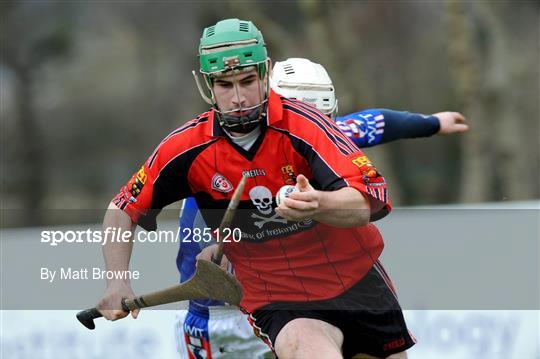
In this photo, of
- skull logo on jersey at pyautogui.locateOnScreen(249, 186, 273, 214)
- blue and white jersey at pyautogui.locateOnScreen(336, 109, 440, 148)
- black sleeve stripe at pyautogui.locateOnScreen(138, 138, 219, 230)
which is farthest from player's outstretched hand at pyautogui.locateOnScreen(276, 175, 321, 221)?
blue and white jersey at pyautogui.locateOnScreen(336, 109, 440, 148)

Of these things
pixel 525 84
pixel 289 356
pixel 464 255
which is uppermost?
pixel 289 356

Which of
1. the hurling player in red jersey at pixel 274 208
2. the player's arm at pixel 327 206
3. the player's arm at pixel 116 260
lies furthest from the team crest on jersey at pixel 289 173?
the player's arm at pixel 116 260

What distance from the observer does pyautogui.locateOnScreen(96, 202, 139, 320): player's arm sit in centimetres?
397

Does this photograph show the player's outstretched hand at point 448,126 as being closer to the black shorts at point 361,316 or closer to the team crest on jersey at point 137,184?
the black shorts at point 361,316

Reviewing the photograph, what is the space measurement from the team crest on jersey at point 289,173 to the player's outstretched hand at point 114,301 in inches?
27.8

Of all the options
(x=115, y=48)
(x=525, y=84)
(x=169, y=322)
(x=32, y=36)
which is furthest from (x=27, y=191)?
(x=169, y=322)

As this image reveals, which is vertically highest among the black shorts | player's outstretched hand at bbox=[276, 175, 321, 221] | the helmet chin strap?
the helmet chin strap

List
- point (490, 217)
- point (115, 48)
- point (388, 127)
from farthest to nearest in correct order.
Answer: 1. point (115, 48)
2. point (490, 217)
3. point (388, 127)

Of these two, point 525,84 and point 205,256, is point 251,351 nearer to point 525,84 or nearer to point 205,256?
point 205,256

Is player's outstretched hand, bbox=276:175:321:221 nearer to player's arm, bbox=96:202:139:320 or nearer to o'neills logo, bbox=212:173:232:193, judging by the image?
o'neills logo, bbox=212:173:232:193

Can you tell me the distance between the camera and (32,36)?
14.9m

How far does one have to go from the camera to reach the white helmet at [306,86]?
4.93 meters

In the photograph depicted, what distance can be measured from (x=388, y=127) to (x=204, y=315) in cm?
132

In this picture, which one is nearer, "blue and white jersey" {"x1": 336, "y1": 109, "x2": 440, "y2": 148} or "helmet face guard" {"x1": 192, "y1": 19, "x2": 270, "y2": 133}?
"helmet face guard" {"x1": 192, "y1": 19, "x2": 270, "y2": 133}
